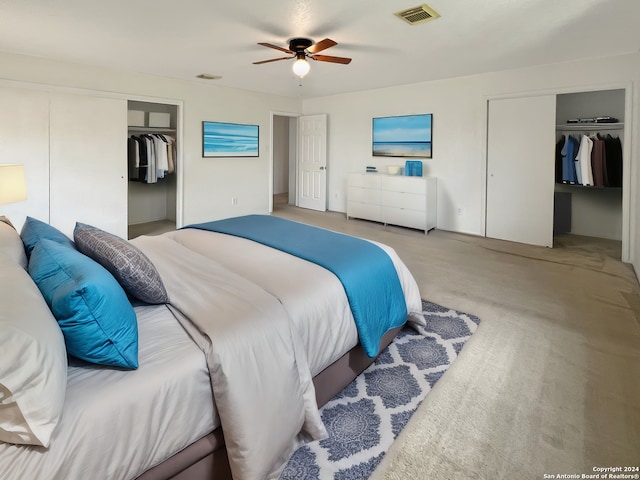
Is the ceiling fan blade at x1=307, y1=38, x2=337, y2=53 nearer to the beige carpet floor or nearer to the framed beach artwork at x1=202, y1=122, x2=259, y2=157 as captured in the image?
the beige carpet floor

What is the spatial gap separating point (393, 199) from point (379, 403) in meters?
4.53

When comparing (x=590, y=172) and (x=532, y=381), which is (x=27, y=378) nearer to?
(x=532, y=381)

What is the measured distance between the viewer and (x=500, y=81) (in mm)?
5113

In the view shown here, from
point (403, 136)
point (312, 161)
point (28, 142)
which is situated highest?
point (403, 136)

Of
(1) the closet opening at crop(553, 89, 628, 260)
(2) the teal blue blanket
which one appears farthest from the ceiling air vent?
(1) the closet opening at crop(553, 89, 628, 260)

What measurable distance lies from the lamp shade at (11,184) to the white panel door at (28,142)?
272 cm

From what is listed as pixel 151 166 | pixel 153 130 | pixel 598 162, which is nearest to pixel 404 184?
pixel 598 162

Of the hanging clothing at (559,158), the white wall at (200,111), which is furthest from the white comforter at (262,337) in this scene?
the hanging clothing at (559,158)

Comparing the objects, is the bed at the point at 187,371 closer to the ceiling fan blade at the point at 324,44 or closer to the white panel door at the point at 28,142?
the ceiling fan blade at the point at 324,44

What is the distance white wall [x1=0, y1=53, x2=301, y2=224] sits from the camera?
4.57 meters

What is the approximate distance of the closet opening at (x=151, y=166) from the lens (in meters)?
5.86

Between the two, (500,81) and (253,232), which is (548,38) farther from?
(253,232)

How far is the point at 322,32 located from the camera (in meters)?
3.59

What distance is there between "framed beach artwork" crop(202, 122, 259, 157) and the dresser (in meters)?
1.92
